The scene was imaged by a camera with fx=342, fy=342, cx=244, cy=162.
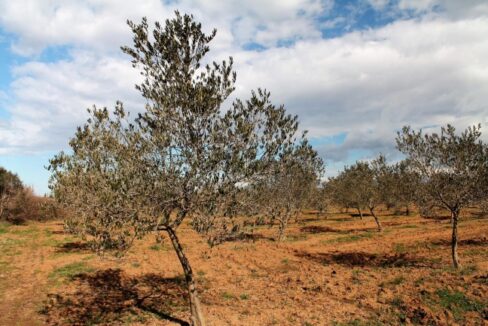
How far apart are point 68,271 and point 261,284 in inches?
662

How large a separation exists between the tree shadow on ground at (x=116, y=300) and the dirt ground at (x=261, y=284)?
7cm

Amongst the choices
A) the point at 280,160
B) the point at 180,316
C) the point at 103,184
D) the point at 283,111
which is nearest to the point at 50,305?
the point at 180,316

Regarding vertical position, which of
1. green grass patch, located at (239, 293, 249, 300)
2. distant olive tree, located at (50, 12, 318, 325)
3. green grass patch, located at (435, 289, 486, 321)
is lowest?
green grass patch, located at (239, 293, 249, 300)

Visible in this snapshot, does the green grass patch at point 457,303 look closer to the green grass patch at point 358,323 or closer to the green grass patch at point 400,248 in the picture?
the green grass patch at point 358,323

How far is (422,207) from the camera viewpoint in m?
27.3

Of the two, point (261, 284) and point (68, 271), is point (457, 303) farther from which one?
point (68, 271)

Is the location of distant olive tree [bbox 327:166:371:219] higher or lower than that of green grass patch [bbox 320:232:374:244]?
higher

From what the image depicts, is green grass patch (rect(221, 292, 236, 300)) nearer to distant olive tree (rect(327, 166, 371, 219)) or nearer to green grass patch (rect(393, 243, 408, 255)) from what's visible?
green grass patch (rect(393, 243, 408, 255))

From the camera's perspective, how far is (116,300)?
2238cm

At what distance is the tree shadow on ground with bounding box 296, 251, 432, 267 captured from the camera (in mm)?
29652

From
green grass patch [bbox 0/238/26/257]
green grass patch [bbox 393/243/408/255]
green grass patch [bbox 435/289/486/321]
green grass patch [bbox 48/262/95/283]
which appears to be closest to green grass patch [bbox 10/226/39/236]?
green grass patch [bbox 0/238/26/257]

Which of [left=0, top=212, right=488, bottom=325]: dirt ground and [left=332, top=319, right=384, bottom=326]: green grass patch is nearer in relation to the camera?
[left=332, top=319, right=384, bottom=326]: green grass patch

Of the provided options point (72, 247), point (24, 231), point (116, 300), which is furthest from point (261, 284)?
point (24, 231)

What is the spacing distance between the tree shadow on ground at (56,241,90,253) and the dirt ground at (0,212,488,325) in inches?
4.4
